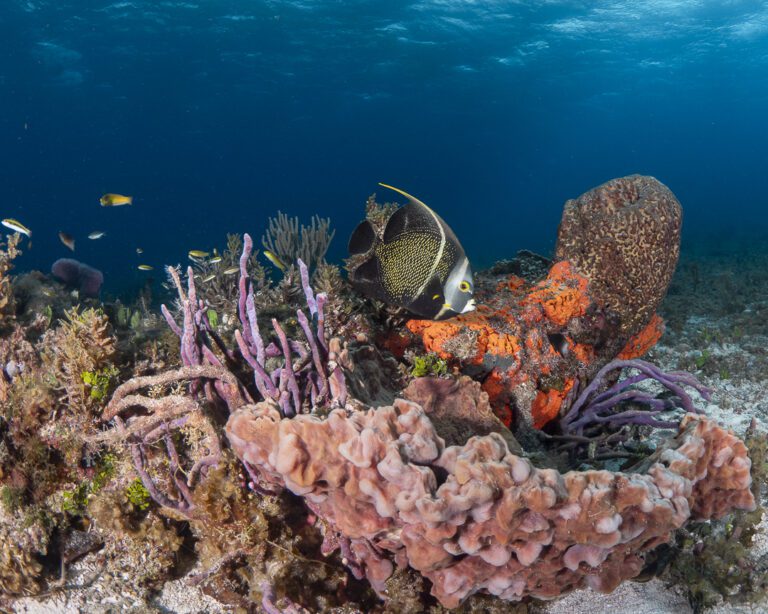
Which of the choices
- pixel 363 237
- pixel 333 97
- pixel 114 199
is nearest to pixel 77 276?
pixel 114 199

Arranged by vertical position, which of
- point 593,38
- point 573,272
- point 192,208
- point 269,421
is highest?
point 593,38

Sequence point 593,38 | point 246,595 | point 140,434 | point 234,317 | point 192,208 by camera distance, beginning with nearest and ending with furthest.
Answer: point 246,595 → point 140,434 → point 234,317 → point 593,38 → point 192,208

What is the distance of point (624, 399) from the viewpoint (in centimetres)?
409

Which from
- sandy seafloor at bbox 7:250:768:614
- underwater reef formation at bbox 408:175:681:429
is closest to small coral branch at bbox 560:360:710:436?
underwater reef formation at bbox 408:175:681:429

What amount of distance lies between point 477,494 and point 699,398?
180 inches

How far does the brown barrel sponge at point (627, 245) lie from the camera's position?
4738 millimetres

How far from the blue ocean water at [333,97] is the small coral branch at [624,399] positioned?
77.5ft

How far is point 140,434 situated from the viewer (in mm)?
2793

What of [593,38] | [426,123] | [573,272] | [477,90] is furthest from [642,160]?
[573,272]

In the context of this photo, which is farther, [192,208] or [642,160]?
[642,160]

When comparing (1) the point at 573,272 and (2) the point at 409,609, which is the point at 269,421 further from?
(1) the point at 573,272

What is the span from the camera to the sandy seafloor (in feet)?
8.95

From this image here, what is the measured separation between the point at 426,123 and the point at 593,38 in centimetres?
3046

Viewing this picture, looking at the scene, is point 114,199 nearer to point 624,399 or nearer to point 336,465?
point 336,465
